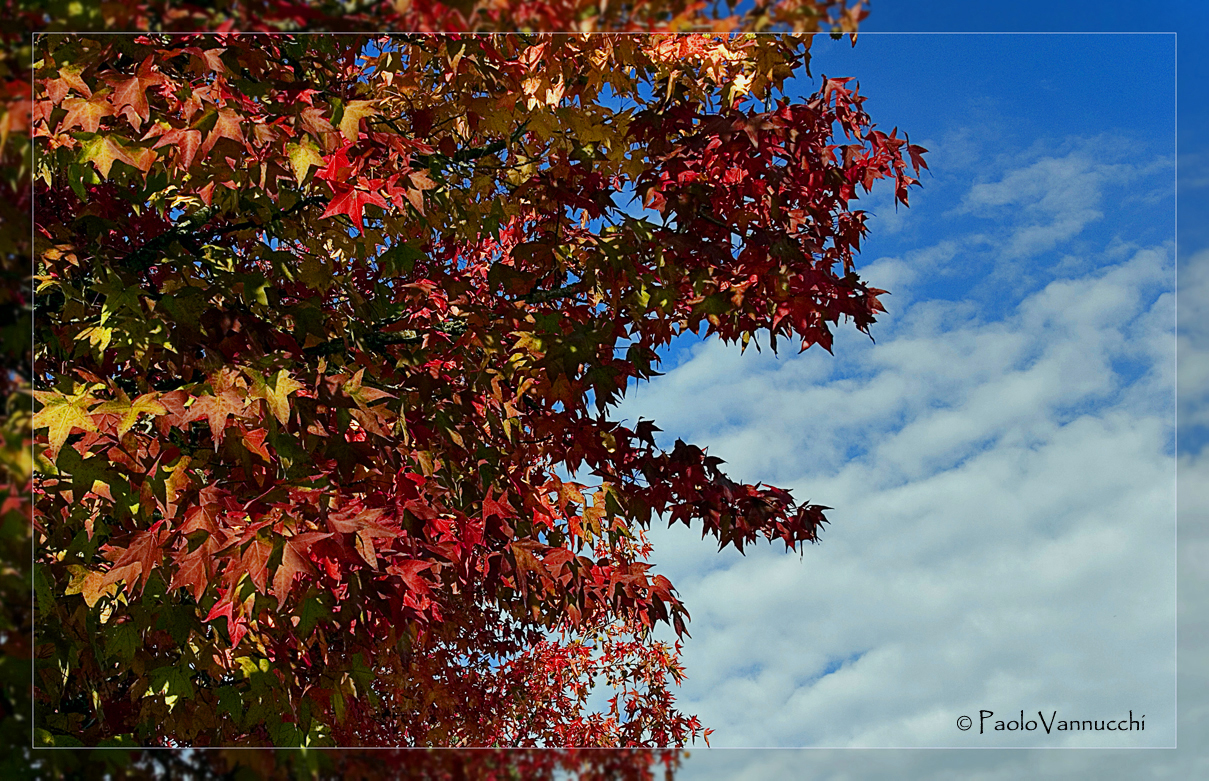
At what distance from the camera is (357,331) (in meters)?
3.67

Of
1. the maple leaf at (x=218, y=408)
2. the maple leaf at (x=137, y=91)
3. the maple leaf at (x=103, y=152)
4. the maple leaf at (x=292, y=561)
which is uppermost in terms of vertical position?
the maple leaf at (x=137, y=91)

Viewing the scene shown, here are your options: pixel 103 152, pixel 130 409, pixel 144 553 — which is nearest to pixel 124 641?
pixel 144 553

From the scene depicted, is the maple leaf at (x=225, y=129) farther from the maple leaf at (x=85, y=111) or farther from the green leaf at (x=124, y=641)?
the green leaf at (x=124, y=641)

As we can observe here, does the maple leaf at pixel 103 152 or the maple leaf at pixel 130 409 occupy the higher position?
the maple leaf at pixel 103 152

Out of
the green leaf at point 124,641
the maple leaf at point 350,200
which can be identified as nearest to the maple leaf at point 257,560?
the green leaf at point 124,641

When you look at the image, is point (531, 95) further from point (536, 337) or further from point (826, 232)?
point (826, 232)

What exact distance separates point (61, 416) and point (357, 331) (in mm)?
1268

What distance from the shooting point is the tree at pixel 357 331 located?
8.76 ft

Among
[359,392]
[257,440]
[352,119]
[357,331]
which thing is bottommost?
[257,440]

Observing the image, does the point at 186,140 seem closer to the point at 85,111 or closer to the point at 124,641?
the point at 85,111

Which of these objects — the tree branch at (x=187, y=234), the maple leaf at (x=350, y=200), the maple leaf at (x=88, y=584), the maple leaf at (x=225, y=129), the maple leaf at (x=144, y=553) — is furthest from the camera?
the tree branch at (x=187, y=234)

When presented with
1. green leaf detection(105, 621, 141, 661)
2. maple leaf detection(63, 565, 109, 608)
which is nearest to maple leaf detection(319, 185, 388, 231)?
maple leaf detection(63, 565, 109, 608)

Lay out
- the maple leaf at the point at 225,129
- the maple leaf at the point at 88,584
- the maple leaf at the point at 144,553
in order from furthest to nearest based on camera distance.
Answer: the maple leaf at the point at 88,584, the maple leaf at the point at 225,129, the maple leaf at the point at 144,553

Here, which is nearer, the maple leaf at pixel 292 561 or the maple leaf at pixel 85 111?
the maple leaf at pixel 292 561
